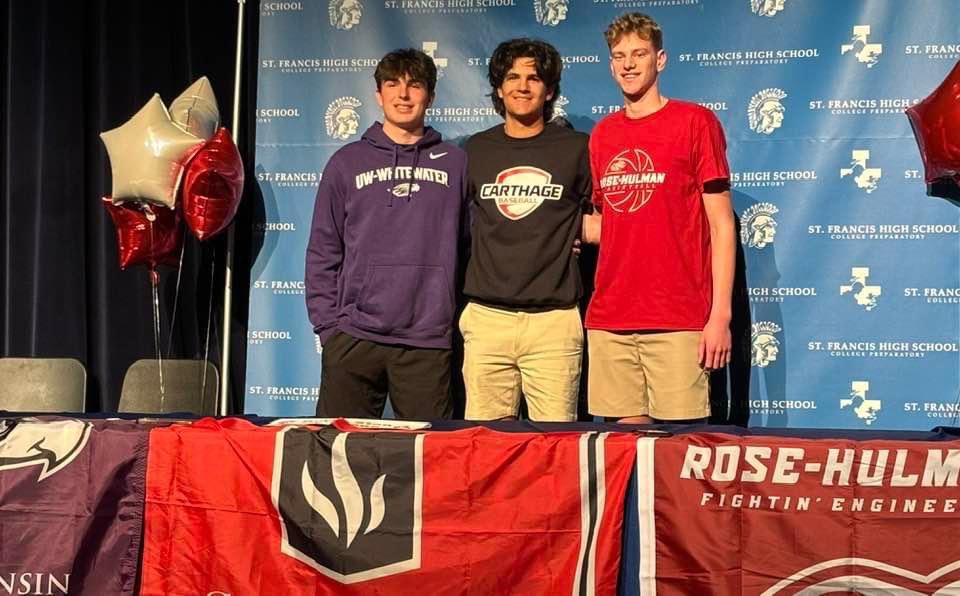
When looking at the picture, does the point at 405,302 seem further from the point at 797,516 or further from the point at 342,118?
the point at 797,516

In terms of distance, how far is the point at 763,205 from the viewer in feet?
11.1

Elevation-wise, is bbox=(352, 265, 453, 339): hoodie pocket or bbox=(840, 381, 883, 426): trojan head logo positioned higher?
bbox=(352, 265, 453, 339): hoodie pocket

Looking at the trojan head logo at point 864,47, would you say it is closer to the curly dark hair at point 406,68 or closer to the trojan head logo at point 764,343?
the trojan head logo at point 764,343

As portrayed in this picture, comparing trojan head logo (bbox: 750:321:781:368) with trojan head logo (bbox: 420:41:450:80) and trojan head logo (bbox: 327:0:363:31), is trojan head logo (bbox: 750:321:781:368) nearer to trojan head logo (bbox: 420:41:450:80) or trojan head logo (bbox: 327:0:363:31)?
trojan head logo (bbox: 420:41:450:80)

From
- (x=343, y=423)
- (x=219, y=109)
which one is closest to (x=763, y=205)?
(x=343, y=423)

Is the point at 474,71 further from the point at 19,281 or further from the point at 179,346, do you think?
the point at 19,281

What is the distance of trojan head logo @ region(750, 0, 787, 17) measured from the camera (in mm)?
3385

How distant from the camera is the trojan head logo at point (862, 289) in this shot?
10.8ft

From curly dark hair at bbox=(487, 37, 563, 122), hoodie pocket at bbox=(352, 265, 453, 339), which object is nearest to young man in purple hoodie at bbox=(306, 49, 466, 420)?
hoodie pocket at bbox=(352, 265, 453, 339)

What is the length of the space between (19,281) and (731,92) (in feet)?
9.88

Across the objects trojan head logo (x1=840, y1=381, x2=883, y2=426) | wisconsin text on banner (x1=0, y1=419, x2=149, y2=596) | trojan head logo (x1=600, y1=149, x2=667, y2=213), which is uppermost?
trojan head logo (x1=600, y1=149, x2=667, y2=213)

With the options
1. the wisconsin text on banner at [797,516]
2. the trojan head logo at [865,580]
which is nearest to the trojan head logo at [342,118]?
the wisconsin text on banner at [797,516]

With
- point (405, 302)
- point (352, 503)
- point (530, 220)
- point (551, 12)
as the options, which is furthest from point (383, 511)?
point (551, 12)

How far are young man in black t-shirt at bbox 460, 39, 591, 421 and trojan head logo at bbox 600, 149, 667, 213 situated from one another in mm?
141
